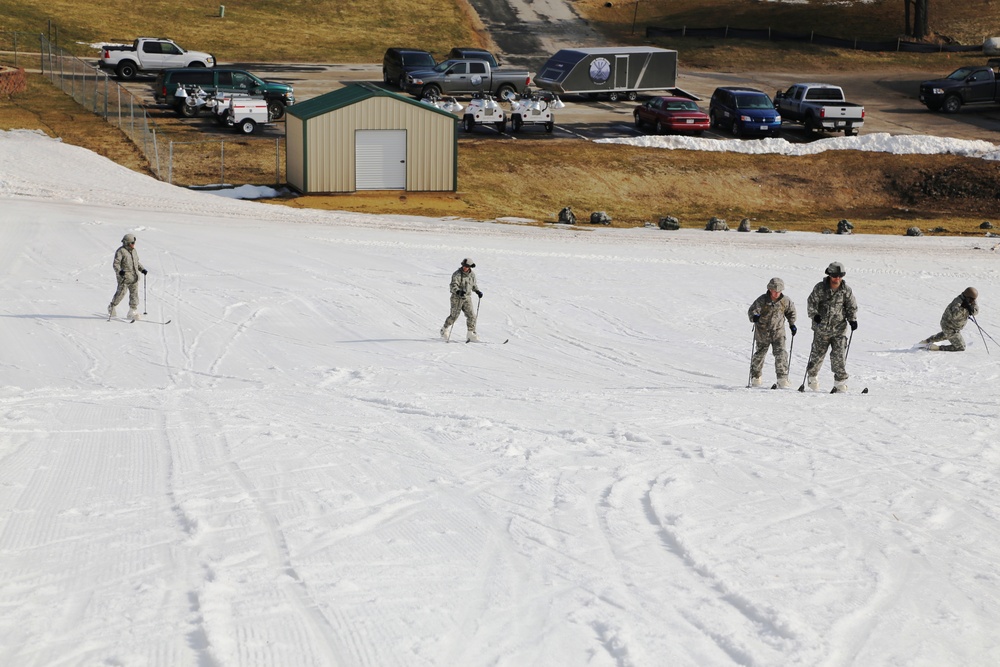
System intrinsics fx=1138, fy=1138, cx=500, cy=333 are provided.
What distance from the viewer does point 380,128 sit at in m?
30.3

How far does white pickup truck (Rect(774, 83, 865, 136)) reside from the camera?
3931cm

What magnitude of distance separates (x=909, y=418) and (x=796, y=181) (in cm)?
2454

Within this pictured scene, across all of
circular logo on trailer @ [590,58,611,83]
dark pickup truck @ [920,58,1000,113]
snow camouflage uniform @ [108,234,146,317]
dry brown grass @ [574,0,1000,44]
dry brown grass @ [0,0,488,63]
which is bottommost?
snow camouflage uniform @ [108,234,146,317]

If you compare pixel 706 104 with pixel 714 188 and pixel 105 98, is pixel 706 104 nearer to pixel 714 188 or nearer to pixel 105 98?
pixel 714 188

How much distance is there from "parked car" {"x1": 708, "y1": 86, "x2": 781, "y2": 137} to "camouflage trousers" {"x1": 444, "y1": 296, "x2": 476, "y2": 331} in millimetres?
24870

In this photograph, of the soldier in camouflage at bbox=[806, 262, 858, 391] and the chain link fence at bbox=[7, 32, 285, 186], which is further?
the chain link fence at bbox=[7, 32, 285, 186]

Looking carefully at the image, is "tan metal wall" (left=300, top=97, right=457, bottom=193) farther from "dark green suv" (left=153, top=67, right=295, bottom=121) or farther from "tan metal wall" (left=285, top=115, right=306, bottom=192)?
"dark green suv" (left=153, top=67, right=295, bottom=121)

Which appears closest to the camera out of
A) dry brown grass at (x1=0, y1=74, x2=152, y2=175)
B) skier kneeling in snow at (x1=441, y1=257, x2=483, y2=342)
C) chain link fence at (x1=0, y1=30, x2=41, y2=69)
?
skier kneeling in snow at (x1=441, y1=257, x2=483, y2=342)

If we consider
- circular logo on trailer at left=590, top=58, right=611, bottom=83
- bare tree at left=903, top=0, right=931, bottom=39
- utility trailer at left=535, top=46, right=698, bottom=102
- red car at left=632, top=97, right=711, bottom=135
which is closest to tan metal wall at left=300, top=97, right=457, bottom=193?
red car at left=632, top=97, right=711, bottom=135

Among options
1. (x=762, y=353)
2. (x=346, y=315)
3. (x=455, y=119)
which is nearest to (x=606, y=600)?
(x=762, y=353)

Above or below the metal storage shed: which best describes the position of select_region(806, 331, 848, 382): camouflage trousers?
below

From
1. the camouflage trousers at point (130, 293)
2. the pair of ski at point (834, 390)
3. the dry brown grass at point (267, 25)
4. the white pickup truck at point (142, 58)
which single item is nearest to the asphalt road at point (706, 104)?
the white pickup truck at point (142, 58)

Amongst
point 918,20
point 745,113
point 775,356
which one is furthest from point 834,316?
point 918,20

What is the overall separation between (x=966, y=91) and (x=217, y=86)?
93.0 ft
